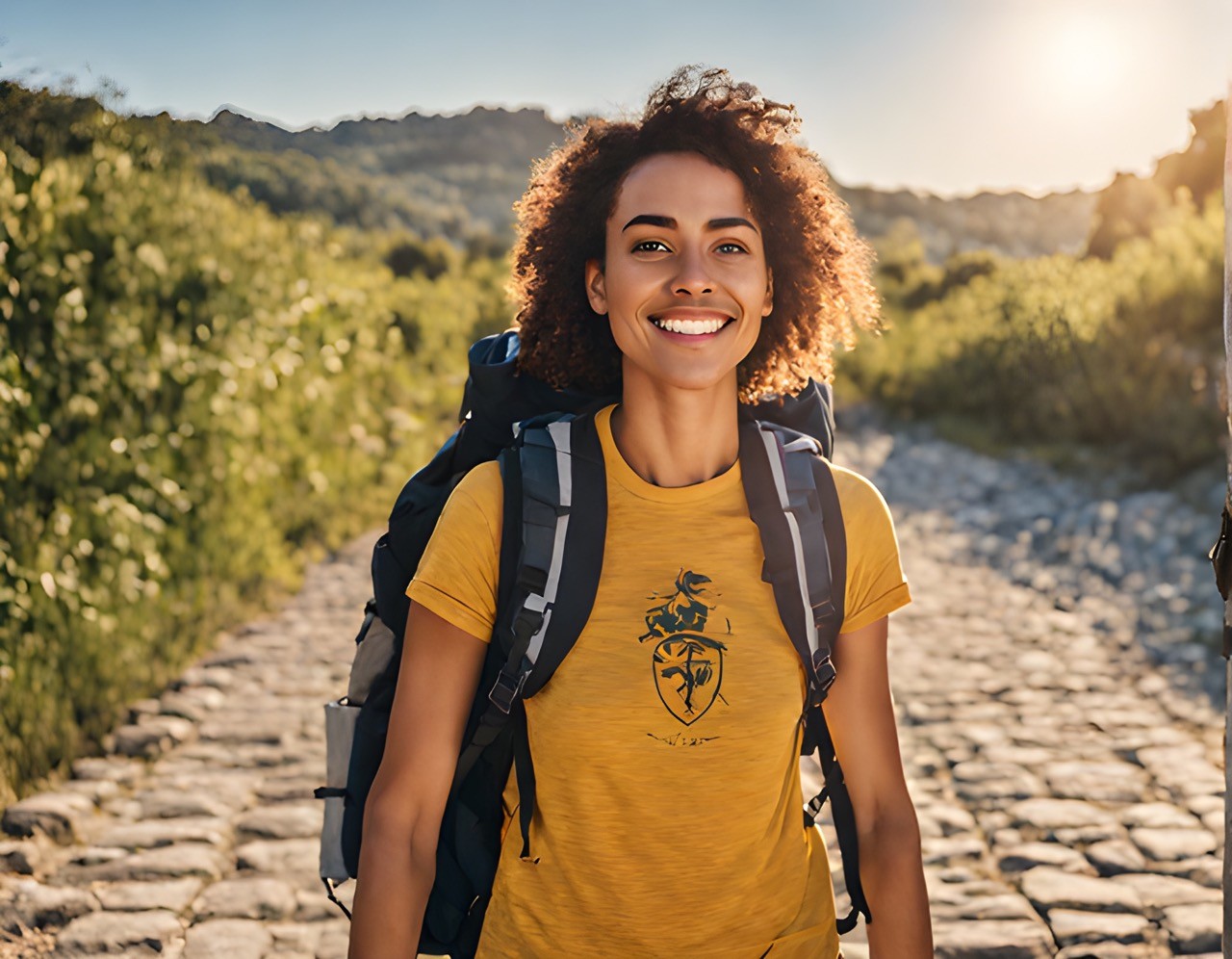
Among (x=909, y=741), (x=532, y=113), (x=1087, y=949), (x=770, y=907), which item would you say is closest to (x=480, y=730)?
(x=770, y=907)

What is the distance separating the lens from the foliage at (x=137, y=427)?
520 centimetres

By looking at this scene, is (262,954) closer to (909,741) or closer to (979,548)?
(909,741)

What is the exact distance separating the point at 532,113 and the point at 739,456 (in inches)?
2234

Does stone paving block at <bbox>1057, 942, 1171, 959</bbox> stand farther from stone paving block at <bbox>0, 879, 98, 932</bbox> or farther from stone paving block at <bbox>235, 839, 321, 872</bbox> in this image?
stone paving block at <bbox>0, 879, 98, 932</bbox>

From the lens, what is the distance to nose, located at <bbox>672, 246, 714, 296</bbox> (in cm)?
215

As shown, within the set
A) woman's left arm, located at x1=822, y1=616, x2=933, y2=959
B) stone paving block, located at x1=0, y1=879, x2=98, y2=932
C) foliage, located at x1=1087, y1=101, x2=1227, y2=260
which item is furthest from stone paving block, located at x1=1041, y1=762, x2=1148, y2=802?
foliage, located at x1=1087, y1=101, x2=1227, y2=260

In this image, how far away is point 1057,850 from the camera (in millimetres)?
4438

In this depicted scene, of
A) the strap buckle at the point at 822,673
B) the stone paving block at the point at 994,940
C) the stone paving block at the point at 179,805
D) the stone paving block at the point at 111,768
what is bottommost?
the stone paving block at the point at 179,805

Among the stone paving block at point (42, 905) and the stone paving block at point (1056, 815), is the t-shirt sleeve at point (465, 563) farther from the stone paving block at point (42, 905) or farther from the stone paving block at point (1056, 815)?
the stone paving block at point (1056, 815)

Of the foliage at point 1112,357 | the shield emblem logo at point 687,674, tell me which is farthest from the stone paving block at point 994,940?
the foliage at point 1112,357

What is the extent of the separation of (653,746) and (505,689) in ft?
0.85

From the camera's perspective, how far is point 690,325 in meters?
2.17

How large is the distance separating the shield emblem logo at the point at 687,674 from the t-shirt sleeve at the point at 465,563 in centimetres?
29

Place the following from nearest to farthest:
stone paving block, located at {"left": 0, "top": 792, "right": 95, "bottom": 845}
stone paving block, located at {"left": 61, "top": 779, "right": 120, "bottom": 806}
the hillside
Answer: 1. stone paving block, located at {"left": 0, "top": 792, "right": 95, "bottom": 845}
2. stone paving block, located at {"left": 61, "top": 779, "right": 120, "bottom": 806}
3. the hillside
